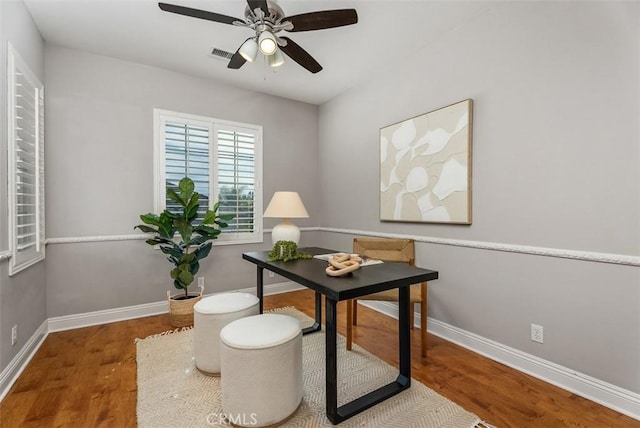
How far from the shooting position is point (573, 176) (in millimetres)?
1919

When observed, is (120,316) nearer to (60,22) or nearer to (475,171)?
(60,22)

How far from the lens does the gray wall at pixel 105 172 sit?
114 inches

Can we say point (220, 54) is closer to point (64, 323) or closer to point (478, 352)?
point (64, 323)

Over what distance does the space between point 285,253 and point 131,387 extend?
52.0 inches

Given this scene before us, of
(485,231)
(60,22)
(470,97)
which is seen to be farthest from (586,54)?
(60,22)

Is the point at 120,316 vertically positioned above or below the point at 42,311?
below

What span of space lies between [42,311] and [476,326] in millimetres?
3869

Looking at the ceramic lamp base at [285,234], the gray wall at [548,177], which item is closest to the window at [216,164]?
the ceramic lamp base at [285,234]

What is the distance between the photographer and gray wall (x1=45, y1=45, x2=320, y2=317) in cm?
291

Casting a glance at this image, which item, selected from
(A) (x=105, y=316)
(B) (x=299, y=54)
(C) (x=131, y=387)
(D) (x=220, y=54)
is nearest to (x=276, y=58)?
(B) (x=299, y=54)

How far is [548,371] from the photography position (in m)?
2.02

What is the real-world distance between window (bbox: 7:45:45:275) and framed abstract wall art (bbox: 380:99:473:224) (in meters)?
3.10

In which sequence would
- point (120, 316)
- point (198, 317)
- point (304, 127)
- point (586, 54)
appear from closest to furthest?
point (586, 54) → point (198, 317) → point (120, 316) → point (304, 127)

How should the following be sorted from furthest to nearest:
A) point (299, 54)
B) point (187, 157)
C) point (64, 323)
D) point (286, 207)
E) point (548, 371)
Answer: point (187, 157)
point (64, 323)
point (286, 207)
point (299, 54)
point (548, 371)
